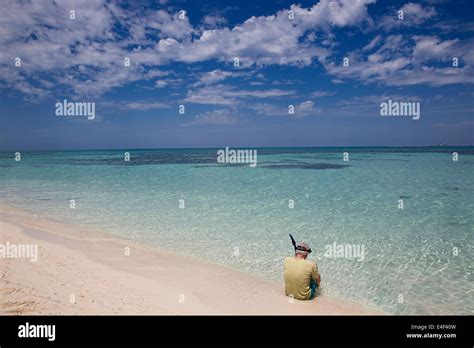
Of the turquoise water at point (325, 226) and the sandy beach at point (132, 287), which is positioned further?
the turquoise water at point (325, 226)

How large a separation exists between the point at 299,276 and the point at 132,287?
3859 millimetres

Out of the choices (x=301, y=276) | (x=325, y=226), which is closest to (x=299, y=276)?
(x=301, y=276)

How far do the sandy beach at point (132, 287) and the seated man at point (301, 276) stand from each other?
0.21 metres

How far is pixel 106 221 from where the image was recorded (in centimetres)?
1398

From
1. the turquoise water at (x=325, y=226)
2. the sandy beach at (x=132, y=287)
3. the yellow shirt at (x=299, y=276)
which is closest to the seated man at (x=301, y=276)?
the yellow shirt at (x=299, y=276)

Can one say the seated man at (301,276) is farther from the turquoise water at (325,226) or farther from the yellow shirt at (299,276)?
the turquoise water at (325,226)

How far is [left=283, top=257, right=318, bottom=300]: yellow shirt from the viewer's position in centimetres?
679

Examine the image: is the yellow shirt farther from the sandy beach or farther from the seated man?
the sandy beach

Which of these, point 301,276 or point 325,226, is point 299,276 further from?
point 325,226

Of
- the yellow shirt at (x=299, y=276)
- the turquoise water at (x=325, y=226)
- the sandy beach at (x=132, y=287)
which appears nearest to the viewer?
the sandy beach at (x=132, y=287)

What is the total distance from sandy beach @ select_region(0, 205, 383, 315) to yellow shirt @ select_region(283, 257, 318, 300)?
0.22m

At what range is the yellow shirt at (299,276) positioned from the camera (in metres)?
6.79

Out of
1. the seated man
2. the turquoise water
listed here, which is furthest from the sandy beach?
the turquoise water
